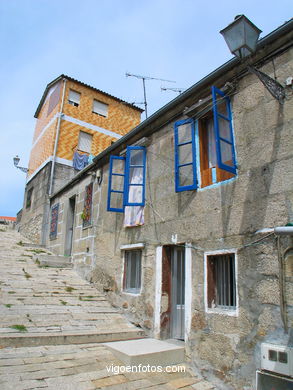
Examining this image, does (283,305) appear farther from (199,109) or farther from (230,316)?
(199,109)

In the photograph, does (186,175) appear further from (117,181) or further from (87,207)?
(87,207)

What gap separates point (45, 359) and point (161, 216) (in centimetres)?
320

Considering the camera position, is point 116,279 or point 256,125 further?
point 116,279

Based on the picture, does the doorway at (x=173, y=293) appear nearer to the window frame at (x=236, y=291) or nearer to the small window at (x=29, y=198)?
the window frame at (x=236, y=291)

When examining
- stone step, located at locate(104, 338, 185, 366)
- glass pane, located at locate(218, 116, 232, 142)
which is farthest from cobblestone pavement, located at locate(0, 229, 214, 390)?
glass pane, located at locate(218, 116, 232, 142)

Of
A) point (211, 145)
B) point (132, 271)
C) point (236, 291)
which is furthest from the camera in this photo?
point (132, 271)

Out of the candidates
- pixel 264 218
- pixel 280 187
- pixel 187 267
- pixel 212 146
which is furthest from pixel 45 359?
pixel 212 146

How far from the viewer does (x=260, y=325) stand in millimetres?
4008

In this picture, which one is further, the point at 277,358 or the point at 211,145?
the point at 211,145

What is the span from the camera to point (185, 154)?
19.9 feet

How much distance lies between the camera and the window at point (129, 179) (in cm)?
707

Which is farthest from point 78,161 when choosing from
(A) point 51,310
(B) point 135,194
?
→ (A) point 51,310

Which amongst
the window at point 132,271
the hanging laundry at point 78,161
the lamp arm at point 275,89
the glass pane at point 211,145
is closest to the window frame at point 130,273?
the window at point 132,271

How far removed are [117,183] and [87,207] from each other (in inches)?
71.9
